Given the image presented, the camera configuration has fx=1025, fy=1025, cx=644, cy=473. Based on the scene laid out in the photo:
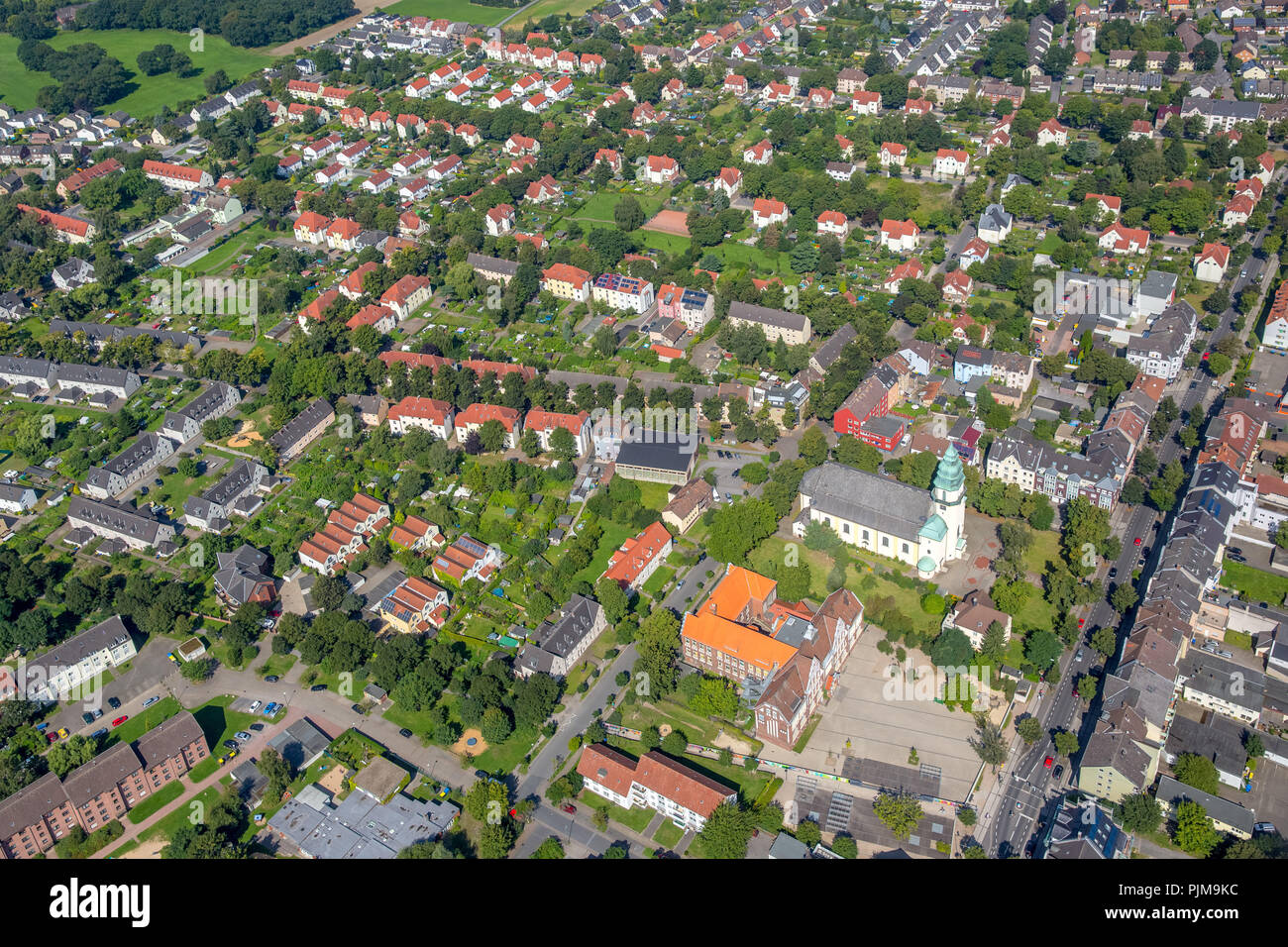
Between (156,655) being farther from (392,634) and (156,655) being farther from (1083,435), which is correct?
(1083,435)

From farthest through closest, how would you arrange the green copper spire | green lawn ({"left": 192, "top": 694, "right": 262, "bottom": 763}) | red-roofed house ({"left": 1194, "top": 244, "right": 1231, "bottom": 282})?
red-roofed house ({"left": 1194, "top": 244, "right": 1231, "bottom": 282}) → the green copper spire → green lawn ({"left": 192, "top": 694, "right": 262, "bottom": 763})

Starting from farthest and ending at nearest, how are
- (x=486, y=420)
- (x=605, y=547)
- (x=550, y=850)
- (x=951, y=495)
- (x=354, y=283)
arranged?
(x=354, y=283), (x=486, y=420), (x=605, y=547), (x=951, y=495), (x=550, y=850)

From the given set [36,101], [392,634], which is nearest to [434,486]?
[392,634]

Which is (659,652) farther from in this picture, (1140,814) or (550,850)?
(1140,814)

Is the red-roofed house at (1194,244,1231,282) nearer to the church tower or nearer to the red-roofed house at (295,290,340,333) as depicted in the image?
the church tower

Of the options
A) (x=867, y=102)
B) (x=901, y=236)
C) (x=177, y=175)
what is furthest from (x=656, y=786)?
(x=867, y=102)

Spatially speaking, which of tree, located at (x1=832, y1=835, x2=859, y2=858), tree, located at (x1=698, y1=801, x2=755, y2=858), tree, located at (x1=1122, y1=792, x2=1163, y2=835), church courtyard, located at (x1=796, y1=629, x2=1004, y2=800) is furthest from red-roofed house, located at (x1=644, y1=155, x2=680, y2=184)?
tree, located at (x1=1122, y1=792, x2=1163, y2=835)

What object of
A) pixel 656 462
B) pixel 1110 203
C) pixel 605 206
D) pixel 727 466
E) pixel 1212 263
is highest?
pixel 1110 203

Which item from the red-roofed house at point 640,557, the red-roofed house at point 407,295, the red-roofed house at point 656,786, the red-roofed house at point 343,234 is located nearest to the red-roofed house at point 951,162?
the red-roofed house at point 407,295
